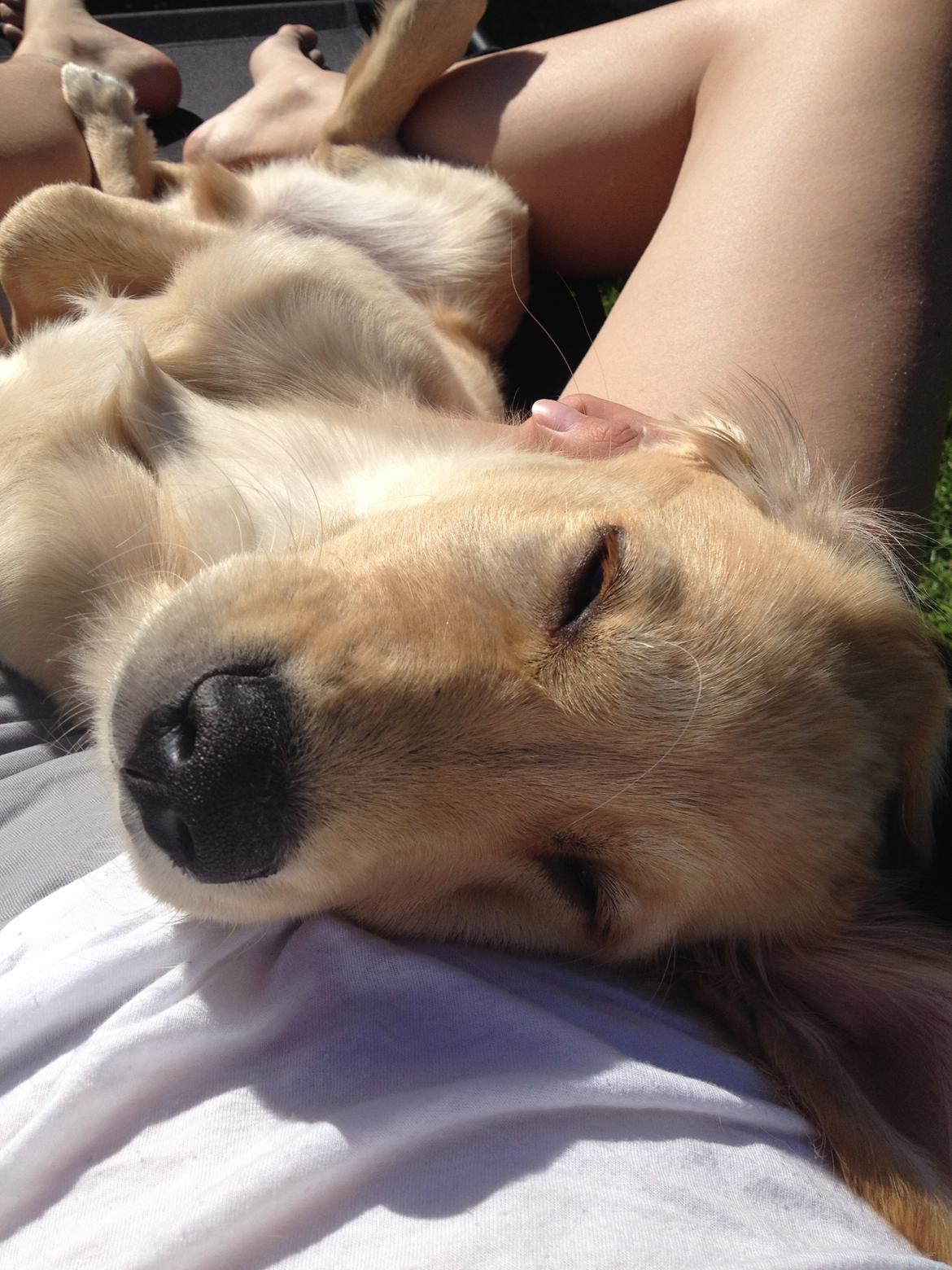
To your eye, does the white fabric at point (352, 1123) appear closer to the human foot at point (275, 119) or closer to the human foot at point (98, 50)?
the human foot at point (275, 119)

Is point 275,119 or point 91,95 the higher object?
point 91,95

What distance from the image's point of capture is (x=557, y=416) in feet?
6.48

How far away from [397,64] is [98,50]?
1.29m

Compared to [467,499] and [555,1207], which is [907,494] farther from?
[555,1207]

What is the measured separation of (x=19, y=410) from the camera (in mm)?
1777

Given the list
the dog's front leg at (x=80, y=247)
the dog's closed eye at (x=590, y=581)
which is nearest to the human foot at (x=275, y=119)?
the dog's front leg at (x=80, y=247)

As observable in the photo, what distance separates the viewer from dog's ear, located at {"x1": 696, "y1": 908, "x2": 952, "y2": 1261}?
121 centimetres

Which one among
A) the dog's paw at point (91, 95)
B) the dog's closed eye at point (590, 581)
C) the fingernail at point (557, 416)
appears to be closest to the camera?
the dog's closed eye at point (590, 581)

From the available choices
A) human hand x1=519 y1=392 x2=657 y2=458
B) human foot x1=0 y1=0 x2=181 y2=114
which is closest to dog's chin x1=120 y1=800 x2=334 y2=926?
human hand x1=519 y1=392 x2=657 y2=458

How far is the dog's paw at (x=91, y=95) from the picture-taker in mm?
2977

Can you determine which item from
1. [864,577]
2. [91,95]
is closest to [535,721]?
[864,577]

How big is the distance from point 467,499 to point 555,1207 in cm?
106

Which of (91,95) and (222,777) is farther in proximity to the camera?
(91,95)

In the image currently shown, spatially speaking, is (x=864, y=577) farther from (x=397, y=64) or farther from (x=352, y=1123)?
(x=397, y=64)
